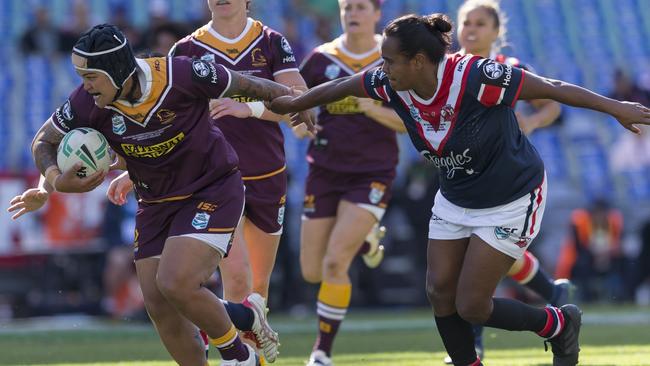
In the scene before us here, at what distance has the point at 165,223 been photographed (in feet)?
20.7

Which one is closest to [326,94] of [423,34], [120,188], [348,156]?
[423,34]

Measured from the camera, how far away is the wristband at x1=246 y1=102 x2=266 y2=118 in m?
6.97

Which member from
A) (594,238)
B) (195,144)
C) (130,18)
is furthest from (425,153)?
(130,18)

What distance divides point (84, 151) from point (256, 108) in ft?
4.34

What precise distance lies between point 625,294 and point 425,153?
9.06 metres

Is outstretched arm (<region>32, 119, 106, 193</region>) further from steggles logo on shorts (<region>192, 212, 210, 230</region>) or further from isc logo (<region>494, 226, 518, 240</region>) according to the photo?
isc logo (<region>494, 226, 518, 240</region>)

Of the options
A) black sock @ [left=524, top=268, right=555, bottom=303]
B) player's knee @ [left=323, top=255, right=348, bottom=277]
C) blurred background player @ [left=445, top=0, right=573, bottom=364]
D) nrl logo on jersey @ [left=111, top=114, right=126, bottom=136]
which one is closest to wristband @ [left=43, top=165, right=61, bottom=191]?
nrl logo on jersey @ [left=111, top=114, right=126, bottom=136]

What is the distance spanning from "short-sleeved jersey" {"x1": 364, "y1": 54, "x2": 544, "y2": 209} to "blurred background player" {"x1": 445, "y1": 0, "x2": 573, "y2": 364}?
190 cm

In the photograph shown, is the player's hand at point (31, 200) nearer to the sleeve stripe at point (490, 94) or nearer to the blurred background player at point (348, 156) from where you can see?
the sleeve stripe at point (490, 94)

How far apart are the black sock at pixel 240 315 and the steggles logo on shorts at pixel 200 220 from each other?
0.66 m

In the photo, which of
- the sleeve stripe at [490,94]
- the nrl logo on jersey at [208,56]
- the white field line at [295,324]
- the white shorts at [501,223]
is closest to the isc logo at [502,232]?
the white shorts at [501,223]

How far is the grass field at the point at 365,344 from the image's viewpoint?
8469mm

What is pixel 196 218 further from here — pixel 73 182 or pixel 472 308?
pixel 472 308

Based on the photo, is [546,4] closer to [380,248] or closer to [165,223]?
[380,248]
